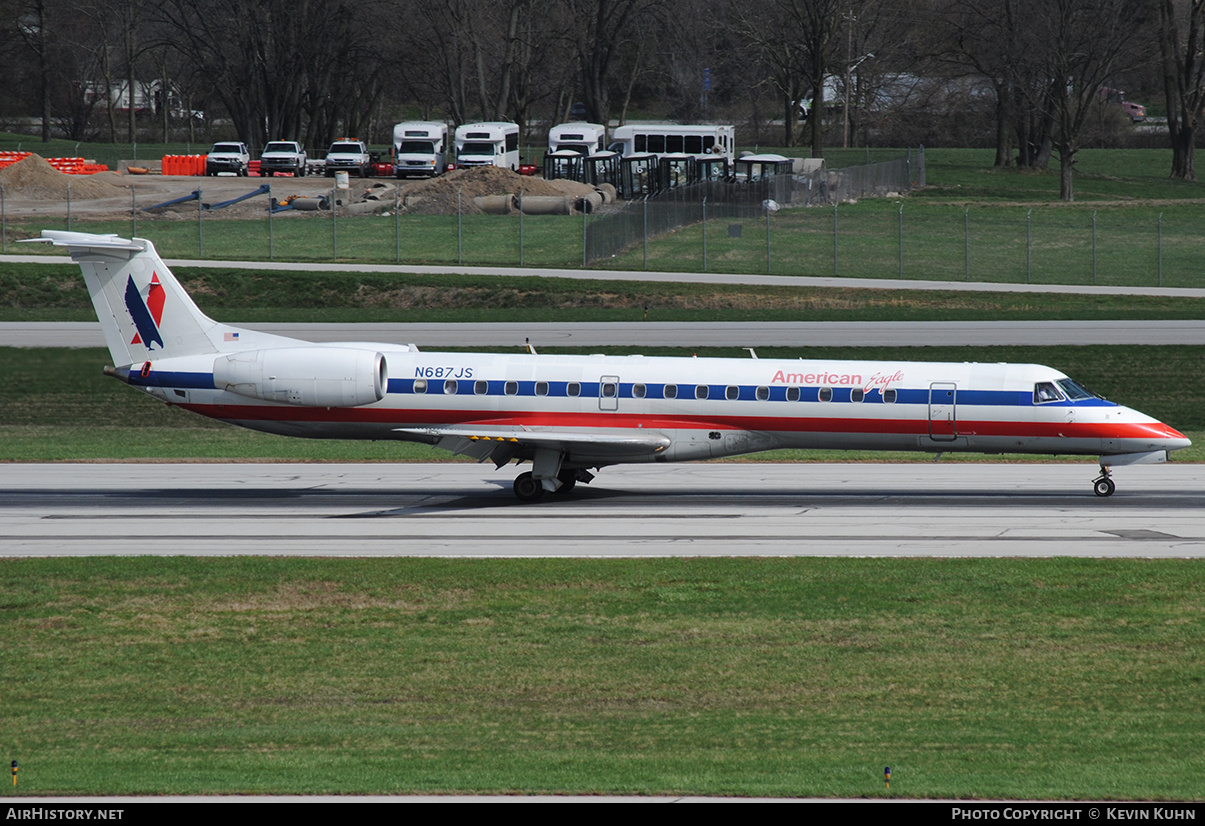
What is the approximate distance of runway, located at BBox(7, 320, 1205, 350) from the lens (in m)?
43.9

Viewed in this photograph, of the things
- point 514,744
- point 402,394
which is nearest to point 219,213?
point 402,394

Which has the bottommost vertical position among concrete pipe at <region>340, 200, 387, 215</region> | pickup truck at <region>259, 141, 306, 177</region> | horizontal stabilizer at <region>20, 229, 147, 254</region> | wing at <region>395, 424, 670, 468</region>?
wing at <region>395, 424, 670, 468</region>

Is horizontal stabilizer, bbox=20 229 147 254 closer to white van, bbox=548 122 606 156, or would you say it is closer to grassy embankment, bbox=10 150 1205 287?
grassy embankment, bbox=10 150 1205 287

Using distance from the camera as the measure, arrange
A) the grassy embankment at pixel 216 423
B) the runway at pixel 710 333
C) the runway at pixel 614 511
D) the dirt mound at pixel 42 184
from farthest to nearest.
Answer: the dirt mound at pixel 42 184, the runway at pixel 710 333, the grassy embankment at pixel 216 423, the runway at pixel 614 511

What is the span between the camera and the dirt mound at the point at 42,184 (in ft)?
251

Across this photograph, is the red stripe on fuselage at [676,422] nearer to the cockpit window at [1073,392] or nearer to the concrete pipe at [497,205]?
the cockpit window at [1073,392]

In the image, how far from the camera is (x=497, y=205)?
72625 millimetres

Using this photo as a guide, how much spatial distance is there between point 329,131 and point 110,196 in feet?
124

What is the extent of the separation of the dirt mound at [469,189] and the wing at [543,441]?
4626 centimetres

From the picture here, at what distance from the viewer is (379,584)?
19.9m

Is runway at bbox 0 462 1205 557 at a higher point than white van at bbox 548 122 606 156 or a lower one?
lower

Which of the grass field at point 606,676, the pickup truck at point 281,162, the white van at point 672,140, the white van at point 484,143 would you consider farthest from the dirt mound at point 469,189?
the grass field at point 606,676

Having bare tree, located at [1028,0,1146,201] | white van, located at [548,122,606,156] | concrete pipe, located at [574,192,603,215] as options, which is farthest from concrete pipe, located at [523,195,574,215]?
bare tree, located at [1028,0,1146,201]

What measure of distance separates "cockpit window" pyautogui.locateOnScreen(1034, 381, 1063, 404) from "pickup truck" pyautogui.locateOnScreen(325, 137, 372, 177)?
232ft
